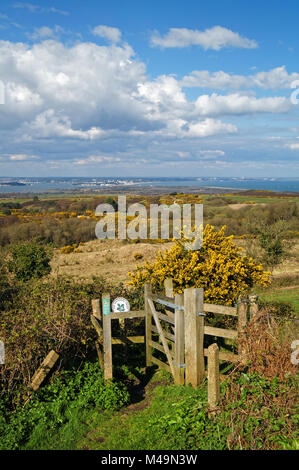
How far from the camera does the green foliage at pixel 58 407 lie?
4.96m

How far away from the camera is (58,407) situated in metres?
5.57

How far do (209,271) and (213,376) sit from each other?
5.44m

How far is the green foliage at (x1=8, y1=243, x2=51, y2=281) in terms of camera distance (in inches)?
592

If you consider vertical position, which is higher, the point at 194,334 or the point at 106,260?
the point at 194,334

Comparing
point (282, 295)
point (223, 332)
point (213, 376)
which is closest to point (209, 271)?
point (223, 332)

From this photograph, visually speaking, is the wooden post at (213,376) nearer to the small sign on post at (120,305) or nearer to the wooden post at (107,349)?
the wooden post at (107,349)

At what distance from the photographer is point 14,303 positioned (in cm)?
896

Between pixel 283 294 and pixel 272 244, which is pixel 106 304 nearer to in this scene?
pixel 283 294

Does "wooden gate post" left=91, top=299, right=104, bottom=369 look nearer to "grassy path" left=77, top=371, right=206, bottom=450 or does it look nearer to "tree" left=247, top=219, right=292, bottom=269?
"grassy path" left=77, top=371, right=206, bottom=450

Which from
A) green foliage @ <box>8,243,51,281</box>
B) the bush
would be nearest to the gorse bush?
the bush

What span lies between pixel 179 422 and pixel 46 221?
3776cm

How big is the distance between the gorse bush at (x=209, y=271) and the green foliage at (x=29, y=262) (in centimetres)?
581

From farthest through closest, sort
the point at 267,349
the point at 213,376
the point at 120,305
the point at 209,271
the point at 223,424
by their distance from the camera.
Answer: the point at 209,271, the point at 120,305, the point at 267,349, the point at 213,376, the point at 223,424
